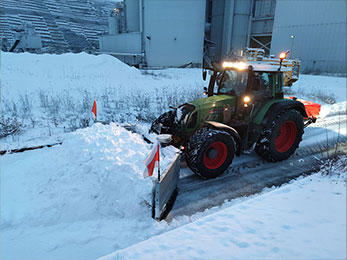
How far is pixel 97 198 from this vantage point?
12.3 feet

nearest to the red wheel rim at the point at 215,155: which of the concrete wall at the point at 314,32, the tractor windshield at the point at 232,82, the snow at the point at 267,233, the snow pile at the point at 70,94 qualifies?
the tractor windshield at the point at 232,82

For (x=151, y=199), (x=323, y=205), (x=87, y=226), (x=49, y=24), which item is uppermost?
(x=49, y=24)

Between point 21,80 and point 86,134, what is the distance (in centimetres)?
879

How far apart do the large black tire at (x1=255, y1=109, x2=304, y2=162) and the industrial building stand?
1643 centimetres

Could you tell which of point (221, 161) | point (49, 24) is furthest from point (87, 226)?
point (49, 24)

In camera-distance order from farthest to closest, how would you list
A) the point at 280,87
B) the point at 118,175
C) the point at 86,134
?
1. the point at 280,87
2. the point at 86,134
3. the point at 118,175

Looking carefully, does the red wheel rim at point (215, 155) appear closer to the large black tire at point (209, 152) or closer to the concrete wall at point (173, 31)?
the large black tire at point (209, 152)

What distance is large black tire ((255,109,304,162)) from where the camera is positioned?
516cm

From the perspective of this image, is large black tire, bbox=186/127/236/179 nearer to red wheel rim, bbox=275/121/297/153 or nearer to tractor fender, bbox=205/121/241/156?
tractor fender, bbox=205/121/241/156

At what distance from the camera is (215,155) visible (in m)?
4.59

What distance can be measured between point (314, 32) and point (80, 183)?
21715 millimetres

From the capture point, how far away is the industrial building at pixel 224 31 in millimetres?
18406

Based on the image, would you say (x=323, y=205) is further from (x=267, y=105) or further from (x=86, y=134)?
(x=86, y=134)

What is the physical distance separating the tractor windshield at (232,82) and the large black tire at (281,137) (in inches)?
40.6
